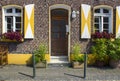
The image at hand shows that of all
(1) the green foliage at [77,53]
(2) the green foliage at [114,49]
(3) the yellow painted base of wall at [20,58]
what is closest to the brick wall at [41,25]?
(3) the yellow painted base of wall at [20,58]

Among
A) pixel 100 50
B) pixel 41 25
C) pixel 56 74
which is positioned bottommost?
pixel 56 74

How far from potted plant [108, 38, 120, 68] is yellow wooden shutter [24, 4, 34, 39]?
4.07m

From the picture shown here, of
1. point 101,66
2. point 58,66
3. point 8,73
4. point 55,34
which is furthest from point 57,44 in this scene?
point 8,73

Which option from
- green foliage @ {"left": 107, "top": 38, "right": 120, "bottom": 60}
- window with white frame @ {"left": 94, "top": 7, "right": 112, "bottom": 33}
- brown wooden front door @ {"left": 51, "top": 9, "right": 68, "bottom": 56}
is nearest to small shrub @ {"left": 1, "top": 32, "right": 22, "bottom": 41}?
brown wooden front door @ {"left": 51, "top": 9, "right": 68, "bottom": 56}

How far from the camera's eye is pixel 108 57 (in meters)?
13.4

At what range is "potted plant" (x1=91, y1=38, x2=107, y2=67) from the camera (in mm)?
12992

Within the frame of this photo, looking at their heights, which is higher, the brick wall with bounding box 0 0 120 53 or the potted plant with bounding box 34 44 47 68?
the brick wall with bounding box 0 0 120 53

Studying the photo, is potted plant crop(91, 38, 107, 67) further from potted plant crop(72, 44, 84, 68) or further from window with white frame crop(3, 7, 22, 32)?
window with white frame crop(3, 7, 22, 32)

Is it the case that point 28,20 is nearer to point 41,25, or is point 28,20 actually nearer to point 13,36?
point 41,25

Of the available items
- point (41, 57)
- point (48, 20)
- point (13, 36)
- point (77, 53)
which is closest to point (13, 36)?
point (13, 36)

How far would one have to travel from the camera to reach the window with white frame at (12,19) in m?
13.4

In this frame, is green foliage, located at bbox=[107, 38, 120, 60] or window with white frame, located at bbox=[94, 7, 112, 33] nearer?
green foliage, located at bbox=[107, 38, 120, 60]

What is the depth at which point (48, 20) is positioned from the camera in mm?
13391

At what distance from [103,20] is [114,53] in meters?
2.10
